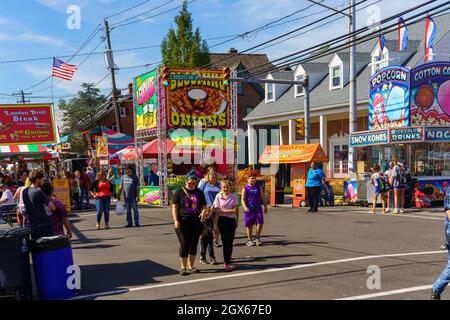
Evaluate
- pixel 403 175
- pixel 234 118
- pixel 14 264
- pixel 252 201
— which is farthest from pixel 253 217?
pixel 234 118

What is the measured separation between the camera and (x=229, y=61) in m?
46.5

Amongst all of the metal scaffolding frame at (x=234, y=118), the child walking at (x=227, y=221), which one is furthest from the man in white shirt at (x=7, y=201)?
the metal scaffolding frame at (x=234, y=118)

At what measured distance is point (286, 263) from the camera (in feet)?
28.6

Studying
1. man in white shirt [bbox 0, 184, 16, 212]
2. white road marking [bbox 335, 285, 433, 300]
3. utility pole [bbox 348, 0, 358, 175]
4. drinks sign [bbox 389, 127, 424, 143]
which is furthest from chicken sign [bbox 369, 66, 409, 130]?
man in white shirt [bbox 0, 184, 16, 212]

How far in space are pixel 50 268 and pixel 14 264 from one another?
0.51m

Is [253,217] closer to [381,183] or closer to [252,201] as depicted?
[252,201]

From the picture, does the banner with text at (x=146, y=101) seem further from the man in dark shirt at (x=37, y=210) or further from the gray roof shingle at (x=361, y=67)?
the man in dark shirt at (x=37, y=210)

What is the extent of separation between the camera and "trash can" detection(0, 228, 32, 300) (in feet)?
20.8

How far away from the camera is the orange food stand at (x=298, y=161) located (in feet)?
62.4

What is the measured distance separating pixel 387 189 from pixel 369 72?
1195 cm

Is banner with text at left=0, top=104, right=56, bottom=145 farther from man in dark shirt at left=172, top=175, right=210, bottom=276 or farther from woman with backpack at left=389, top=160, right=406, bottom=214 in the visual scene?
man in dark shirt at left=172, top=175, right=210, bottom=276

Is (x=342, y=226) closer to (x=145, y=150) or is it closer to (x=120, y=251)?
(x=120, y=251)

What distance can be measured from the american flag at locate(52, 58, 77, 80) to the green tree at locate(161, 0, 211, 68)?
35.6 feet
